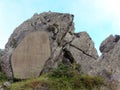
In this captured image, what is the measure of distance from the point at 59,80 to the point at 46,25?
12.2ft

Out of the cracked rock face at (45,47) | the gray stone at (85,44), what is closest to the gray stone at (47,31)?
the cracked rock face at (45,47)

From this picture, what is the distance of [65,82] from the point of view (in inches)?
555

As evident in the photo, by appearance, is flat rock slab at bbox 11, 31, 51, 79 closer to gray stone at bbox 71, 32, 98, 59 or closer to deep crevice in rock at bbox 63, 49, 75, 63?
deep crevice in rock at bbox 63, 49, 75, 63

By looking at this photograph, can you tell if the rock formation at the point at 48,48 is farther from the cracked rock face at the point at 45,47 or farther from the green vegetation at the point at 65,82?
the green vegetation at the point at 65,82

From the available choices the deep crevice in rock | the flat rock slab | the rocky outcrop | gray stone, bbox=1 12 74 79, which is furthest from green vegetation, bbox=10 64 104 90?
the deep crevice in rock

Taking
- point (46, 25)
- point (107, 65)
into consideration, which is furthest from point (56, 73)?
point (46, 25)

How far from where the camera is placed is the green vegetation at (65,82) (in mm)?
13961

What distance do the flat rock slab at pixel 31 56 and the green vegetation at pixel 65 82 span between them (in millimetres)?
1985

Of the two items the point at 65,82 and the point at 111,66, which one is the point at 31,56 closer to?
the point at 65,82

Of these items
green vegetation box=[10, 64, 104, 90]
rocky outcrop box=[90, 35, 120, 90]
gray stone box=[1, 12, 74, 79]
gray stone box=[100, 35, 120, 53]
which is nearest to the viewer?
green vegetation box=[10, 64, 104, 90]

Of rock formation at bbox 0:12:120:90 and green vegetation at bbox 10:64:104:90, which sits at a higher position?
rock formation at bbox 0:12:120:90

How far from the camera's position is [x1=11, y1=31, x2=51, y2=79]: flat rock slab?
647 inches

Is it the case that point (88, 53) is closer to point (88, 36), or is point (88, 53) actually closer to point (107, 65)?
point (88, 36)

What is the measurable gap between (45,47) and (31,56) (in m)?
0.66
